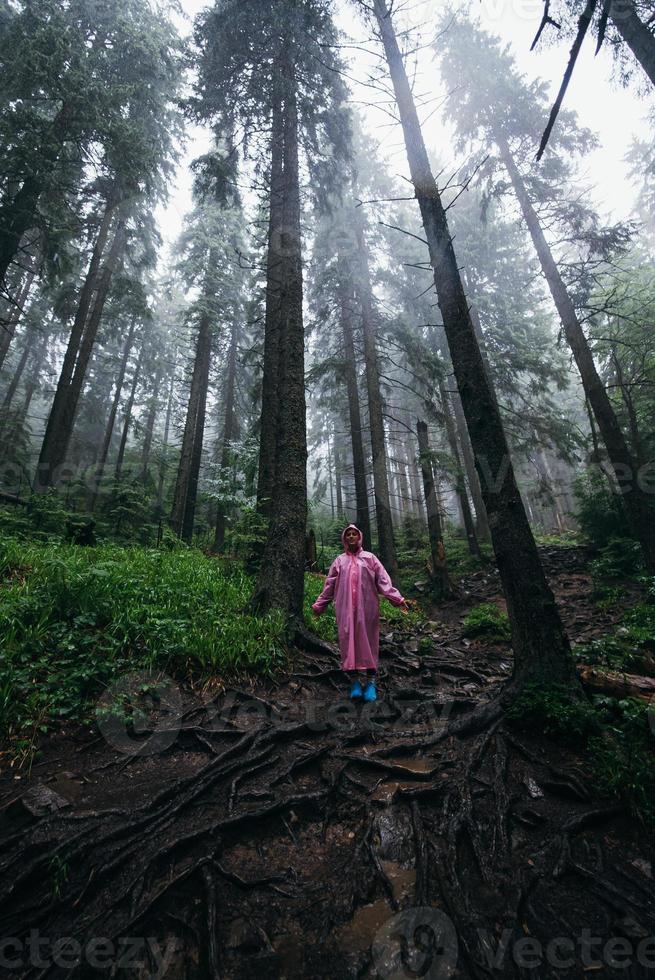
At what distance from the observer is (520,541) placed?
15.2ft

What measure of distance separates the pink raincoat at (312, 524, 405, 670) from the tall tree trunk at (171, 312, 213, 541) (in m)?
10.4

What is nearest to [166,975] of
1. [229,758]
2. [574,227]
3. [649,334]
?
Answer: [229,758]

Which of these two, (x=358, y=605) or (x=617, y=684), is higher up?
(x=358, y=605)

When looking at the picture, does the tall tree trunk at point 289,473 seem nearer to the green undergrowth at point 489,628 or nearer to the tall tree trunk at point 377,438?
the green undergrowth at point 489,628

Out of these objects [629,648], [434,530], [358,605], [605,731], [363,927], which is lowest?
[363,927]

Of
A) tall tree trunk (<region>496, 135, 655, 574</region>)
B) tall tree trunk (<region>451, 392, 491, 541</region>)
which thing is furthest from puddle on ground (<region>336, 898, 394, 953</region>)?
tall tree trunk (<region>451, 392, 491, 541</region>)

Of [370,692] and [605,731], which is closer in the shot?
[605,731]

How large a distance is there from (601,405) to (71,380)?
16.4 m

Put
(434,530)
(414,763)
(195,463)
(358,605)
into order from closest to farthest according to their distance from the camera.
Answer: (414,763)
(358,605)
(434,530)
(195,463)

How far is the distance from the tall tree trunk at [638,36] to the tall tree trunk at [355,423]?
31.0 ft

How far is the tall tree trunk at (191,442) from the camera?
49.7 feet

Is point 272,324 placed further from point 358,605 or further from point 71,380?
point 71,380

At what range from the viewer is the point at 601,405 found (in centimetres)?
1055

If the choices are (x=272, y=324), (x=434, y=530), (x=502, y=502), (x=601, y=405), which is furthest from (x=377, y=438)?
(x=502, y=502)
